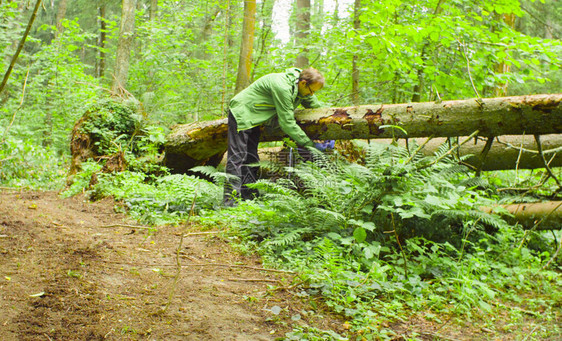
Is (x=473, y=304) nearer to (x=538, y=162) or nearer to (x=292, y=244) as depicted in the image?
(x=292, y=244)

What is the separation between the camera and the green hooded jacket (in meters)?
5.75

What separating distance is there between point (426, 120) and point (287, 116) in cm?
194

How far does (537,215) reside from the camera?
5293 millimetres

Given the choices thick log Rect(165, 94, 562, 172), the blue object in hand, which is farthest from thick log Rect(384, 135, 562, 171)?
the blue object in hand

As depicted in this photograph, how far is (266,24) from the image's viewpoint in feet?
36.1

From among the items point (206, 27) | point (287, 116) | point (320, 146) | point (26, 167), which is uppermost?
point (206, 27)

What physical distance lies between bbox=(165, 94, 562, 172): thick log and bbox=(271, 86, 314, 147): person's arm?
416mm

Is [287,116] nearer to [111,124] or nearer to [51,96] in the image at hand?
[111,124]

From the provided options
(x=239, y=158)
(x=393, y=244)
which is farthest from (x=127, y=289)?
(x=239, y=158)

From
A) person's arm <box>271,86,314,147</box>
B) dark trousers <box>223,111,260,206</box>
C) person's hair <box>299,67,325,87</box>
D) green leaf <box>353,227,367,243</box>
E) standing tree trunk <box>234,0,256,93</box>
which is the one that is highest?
standing tree trunk <box>234,0,256,93</box>

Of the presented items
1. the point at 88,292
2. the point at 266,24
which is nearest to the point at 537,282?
the point at 88,292

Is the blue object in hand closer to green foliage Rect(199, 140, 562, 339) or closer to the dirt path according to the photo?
green foliage Rect(199, 140, 562, 339)

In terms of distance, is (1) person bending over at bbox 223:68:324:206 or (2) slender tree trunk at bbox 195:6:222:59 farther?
(2) slender tree trunk at bbox 195:6:222:59

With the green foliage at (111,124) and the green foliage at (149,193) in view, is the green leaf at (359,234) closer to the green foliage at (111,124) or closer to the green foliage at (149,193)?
the green foliage at (149,193)
